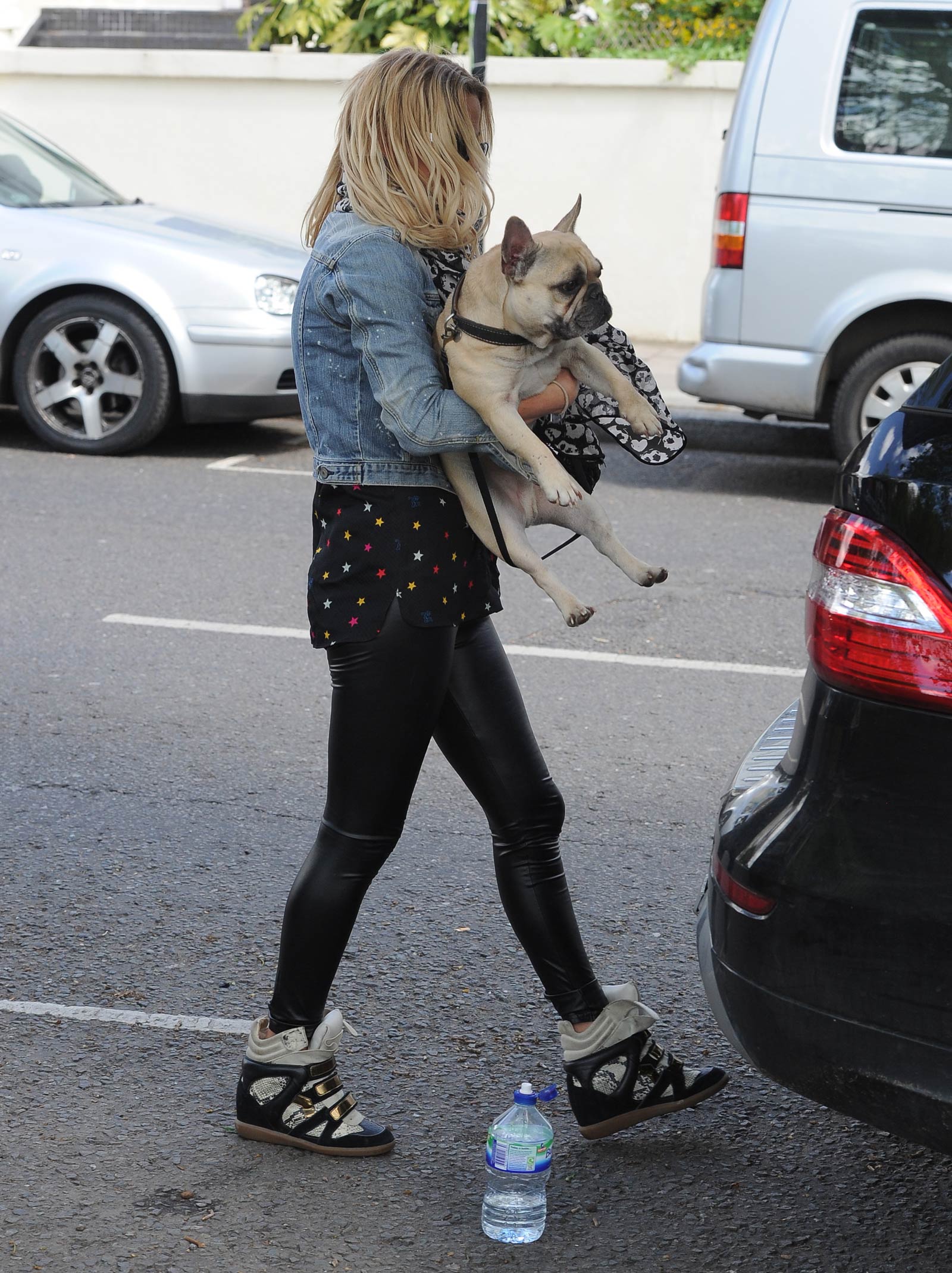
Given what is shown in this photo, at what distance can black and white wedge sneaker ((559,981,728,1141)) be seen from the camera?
282cm

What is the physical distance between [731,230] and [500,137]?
591 cm

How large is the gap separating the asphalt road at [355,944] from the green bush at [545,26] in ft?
26.9

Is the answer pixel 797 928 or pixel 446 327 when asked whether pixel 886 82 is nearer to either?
pixel 446 327

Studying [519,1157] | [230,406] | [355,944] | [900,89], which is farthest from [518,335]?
[230,406]

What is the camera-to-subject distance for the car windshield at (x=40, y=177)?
9438 millimetres

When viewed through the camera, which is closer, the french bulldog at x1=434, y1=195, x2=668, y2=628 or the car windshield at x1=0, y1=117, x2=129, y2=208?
the french bulldog at x1=434, y1=195, x2=668, y2=628

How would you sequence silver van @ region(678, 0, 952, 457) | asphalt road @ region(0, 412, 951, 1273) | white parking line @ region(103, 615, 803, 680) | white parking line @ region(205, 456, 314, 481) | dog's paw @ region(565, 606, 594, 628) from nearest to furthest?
asphalt road @ region(0, 412, 951, 1273) → dog's paw @ region(565, 606, 594, 628) → white parking line @ region(103, 615, 803, 680) → silver van @ region(678, 0, 952, 457) → white parking line @ region(205, 456, 314, 481)

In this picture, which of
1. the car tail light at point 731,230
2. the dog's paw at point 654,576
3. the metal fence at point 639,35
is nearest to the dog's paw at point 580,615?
the dog's paw at point 654,576

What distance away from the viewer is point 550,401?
2.64 m

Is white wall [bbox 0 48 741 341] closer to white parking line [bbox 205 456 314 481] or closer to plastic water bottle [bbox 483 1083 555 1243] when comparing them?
white parking line [bbox 205 456 314 481]

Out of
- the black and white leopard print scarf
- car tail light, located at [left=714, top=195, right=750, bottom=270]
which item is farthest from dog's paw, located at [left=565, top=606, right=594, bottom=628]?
car tail light, located at [left=714, top=195, right=750, bottom=270]

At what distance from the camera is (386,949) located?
11.7 feet

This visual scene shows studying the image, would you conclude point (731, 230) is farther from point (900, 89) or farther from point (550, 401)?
point (550, 401)

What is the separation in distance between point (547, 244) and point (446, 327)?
0.21 metres
